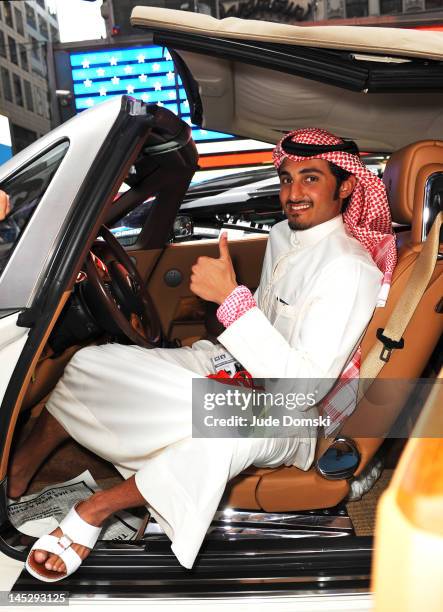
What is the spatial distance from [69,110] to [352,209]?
671 cm

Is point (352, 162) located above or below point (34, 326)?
above

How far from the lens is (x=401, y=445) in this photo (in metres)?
2.46

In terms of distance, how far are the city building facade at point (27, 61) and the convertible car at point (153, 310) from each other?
20.0 feet

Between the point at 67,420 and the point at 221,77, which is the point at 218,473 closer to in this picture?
the point at 67,420

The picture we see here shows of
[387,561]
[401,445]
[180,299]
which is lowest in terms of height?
[401,445]

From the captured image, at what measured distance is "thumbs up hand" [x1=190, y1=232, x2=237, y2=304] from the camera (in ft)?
5.83

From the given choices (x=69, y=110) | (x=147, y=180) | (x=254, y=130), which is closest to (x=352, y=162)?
(x=254, y=130)

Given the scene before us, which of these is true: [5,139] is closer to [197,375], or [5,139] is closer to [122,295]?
[122,295]

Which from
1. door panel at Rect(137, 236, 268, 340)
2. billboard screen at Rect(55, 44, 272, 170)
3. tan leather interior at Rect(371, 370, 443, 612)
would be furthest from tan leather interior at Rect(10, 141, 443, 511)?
billboard screen at Rect(55, 44, 272, 170)

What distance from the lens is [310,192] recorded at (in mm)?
1982

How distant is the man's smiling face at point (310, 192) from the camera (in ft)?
6.50

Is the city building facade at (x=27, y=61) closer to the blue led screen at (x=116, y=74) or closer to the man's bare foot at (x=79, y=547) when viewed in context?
the blue led screen at (x=116, y=74)

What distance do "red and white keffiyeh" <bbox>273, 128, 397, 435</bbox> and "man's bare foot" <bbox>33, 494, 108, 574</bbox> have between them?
71 cm

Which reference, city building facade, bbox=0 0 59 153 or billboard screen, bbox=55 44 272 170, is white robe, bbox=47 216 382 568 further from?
city building facade, bbox=0 0 59 153
